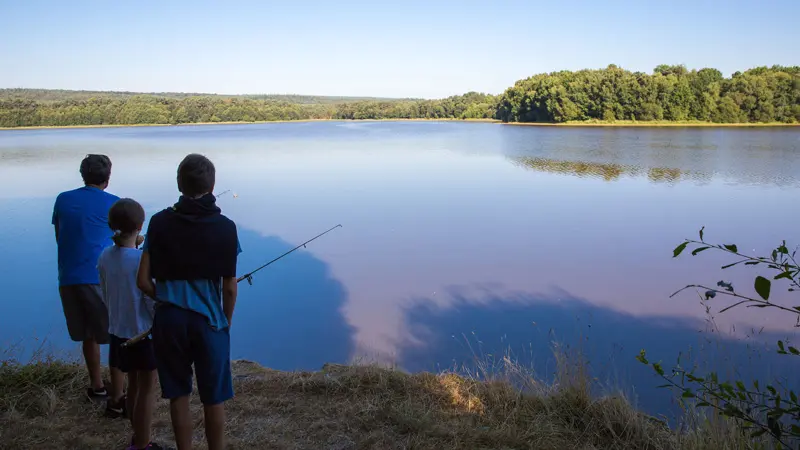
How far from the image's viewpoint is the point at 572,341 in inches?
193

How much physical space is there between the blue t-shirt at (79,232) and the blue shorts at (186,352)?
916 millimetres

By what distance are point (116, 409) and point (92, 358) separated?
296mm

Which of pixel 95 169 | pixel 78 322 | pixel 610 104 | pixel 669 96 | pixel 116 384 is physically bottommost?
pixel 116 384

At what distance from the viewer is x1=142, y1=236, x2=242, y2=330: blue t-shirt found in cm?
204

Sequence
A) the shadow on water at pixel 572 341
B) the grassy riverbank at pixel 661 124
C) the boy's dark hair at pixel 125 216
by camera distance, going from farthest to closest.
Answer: the grassy riverbank at pixel 661 124, the shadow on water at pixel 572 341, the boy's dark hair at pixel 125 216

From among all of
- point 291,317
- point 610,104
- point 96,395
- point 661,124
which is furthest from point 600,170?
point 610,104

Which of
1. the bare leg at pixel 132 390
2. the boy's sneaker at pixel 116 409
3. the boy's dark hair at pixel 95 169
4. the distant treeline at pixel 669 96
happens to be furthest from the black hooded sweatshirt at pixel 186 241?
the distant treeline at pixel 669 96

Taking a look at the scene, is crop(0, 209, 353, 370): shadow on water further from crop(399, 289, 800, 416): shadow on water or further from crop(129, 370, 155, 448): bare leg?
crop(129, 370, 155, 448): bare leg

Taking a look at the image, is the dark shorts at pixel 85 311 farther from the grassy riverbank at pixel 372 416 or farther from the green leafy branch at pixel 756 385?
the green leafy branch at pixel 756 385

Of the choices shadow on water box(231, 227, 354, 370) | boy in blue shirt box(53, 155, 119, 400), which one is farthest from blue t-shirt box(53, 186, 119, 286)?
shadow on water box(231, 227, 354, 370)

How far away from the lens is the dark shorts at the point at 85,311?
277 cm

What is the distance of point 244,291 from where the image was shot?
6.40 m

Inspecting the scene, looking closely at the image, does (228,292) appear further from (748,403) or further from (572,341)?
(572,341)

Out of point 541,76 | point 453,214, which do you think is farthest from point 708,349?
point 541,76
